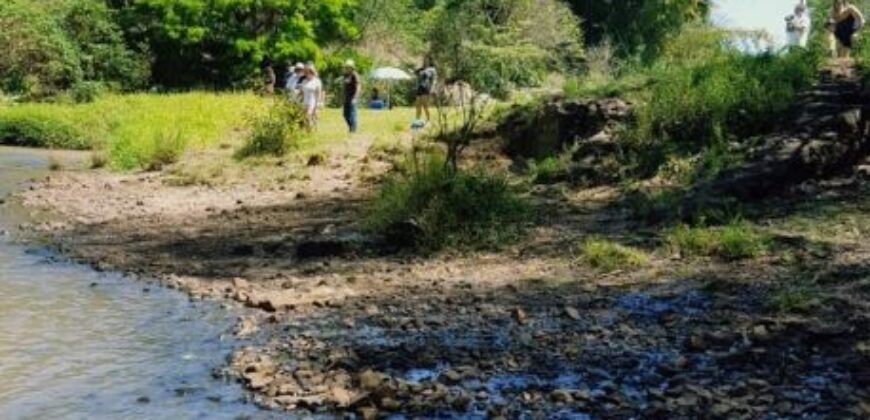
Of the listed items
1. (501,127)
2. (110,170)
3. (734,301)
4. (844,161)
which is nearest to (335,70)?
(110,170)

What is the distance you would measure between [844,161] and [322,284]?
619cm

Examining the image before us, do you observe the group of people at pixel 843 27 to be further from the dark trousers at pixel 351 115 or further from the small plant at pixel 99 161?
the small plant at pixel 99 161

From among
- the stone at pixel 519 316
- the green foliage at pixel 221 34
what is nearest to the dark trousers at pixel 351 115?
the stone at pixel 519 316

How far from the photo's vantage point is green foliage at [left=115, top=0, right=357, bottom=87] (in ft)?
129

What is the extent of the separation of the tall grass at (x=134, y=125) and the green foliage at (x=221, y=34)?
8.05 metres

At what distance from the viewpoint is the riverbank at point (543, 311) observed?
6262mm

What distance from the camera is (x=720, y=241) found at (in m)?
9.51

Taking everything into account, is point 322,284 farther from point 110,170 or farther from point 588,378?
point 110,170

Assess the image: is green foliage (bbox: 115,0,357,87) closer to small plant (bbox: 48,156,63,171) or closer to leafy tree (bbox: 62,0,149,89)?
leafy tree (bbox: 62,0,149,89)

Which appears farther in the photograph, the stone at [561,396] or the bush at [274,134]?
the bush at [274,134]

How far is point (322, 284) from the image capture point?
378 inches

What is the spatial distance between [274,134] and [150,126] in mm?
5129

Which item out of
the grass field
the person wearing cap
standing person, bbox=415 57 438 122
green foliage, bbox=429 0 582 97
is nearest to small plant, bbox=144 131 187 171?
the grass field

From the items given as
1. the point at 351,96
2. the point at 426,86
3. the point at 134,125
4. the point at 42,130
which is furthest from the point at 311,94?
the point at 42,130
